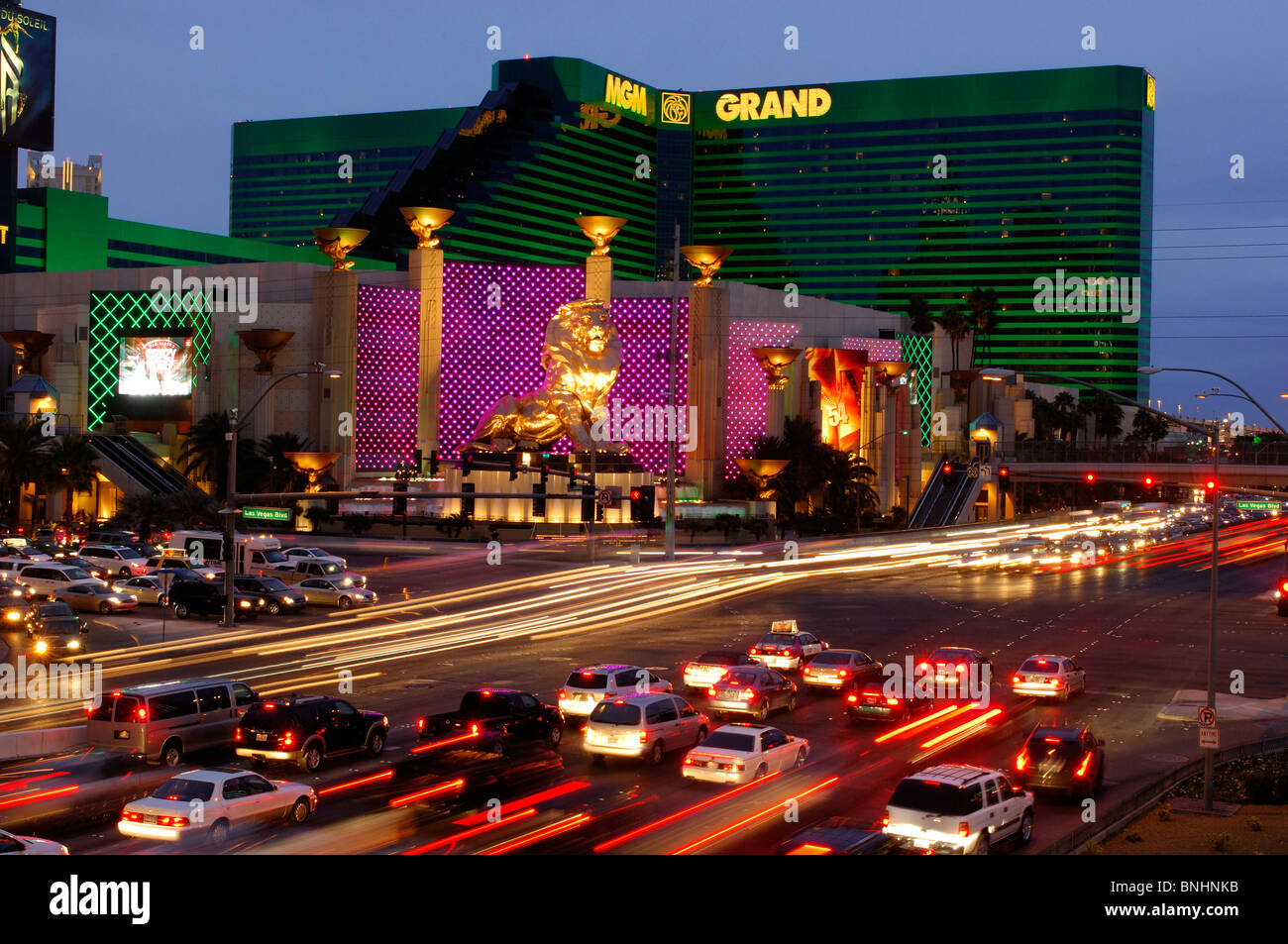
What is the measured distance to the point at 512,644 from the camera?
133 feet

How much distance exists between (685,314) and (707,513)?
666 inches

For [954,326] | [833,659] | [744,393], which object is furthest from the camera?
[954,326]

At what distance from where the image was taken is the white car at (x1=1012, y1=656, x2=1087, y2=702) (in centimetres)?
3275

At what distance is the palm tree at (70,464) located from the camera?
7944 centimetres

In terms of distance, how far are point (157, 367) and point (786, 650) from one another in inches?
2804

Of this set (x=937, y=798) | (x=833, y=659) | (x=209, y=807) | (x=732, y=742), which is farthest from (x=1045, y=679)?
(x=209, y=807)

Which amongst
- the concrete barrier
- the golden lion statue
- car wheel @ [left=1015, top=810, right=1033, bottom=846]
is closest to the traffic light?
the concrete barrier

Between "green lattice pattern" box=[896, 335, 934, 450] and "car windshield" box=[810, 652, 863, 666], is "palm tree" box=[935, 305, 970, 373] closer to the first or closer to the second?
"green lattice pattern" box=[896, 335, 934, 450]

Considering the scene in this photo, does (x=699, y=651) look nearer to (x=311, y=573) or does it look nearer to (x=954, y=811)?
(x=311, y=573)

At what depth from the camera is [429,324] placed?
3691 inches

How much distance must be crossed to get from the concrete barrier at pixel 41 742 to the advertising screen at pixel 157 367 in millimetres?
73072

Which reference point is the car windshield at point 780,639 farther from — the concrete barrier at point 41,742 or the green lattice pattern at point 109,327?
the green lattice pattern at point 109,327
